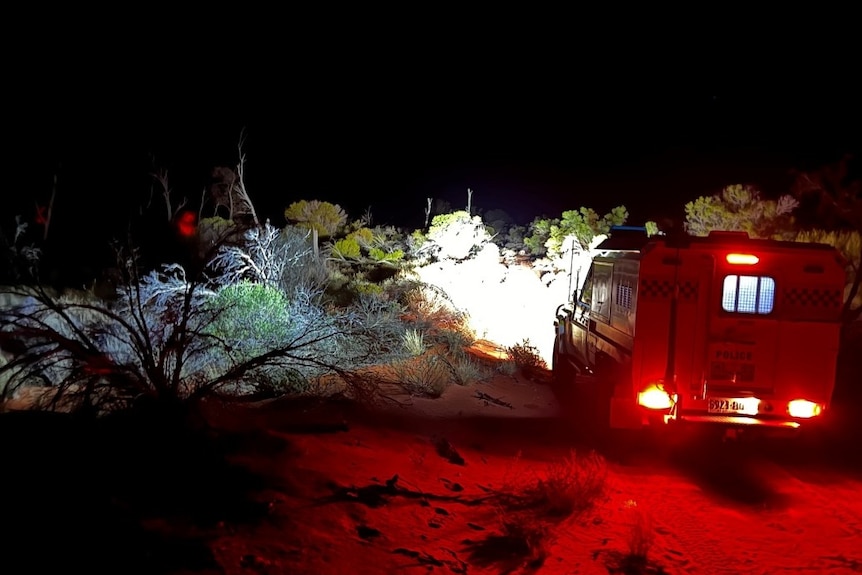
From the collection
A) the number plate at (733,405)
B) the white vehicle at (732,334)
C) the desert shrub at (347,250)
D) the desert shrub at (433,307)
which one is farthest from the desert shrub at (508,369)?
the desert shrub at (347,250)

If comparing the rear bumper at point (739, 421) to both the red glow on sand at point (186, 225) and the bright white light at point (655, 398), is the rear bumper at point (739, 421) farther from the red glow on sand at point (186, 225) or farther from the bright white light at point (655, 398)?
the red glow on sand at point (186, 225)

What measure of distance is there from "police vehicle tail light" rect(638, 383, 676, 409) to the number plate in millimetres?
514

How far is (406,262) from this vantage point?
25.4 meters

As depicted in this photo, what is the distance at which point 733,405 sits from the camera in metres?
8.00

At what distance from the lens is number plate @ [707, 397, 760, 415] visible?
7984 mm

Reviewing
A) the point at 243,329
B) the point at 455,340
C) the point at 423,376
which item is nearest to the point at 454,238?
the point at 455,340

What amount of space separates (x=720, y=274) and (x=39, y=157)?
40766mm

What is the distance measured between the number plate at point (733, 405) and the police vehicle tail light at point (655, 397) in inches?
20.3

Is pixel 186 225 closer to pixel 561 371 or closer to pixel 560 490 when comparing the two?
pixel 561 371

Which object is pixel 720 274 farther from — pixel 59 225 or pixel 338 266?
pixel 59 225

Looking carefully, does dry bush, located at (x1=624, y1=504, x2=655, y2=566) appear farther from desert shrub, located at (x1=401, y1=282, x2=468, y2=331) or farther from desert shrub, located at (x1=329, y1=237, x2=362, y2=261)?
desert shrub, located at (x1=329, y1=237, x2=362, y2=261)

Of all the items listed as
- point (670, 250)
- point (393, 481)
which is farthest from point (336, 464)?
point (670, 250)

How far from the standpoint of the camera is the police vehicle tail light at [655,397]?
26.1 feet

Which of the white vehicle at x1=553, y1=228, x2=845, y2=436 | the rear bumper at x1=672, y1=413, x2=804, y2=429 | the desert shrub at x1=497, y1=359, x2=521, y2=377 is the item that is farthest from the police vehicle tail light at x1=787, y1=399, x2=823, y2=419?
the desert shrub at x1=497, y1=359, x2=521, y2=377
